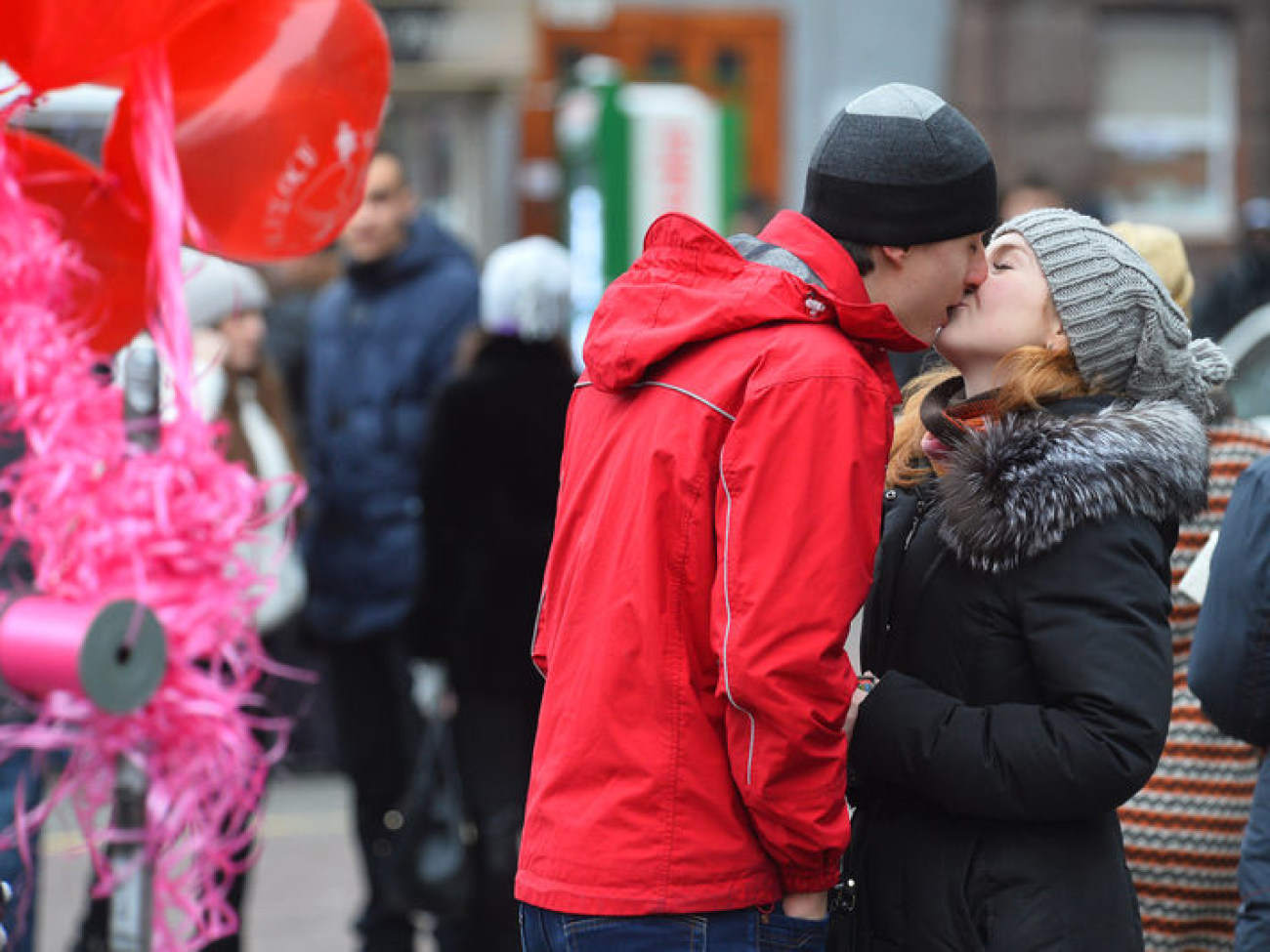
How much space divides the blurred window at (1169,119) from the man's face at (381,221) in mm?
8992

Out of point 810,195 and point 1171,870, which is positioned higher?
point 810,195

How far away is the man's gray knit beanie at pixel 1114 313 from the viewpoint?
9.29ft

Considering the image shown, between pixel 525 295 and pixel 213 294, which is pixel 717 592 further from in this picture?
pixel 525 295

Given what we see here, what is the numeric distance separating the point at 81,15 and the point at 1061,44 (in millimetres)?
11325

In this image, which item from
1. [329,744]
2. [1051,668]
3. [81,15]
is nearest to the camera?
[1051,668]

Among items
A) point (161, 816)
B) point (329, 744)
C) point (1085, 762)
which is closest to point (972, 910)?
point (1085, 762)

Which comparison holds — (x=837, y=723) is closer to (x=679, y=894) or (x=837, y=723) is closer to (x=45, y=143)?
(x=679, y=894)

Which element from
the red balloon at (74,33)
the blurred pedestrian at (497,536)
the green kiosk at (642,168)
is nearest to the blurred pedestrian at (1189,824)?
the red balloon at (74,33)

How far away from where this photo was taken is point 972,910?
2.67 meters

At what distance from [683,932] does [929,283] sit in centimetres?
89

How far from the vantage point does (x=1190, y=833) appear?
11.7ft

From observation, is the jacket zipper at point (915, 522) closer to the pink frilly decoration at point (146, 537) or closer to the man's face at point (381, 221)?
the pink frilly decoration at point (146, 537)

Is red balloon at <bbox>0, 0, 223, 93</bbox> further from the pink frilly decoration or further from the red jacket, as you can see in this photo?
the red jacket

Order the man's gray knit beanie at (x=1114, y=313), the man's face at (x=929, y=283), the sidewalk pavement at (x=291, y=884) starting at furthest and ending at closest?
1. the sidewalk pavement at (x=291, y=884)
2. the man's gray knit beanie at (x=1114, y=313)
3. the man's face at (x=929, y=283)
